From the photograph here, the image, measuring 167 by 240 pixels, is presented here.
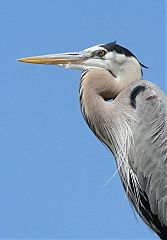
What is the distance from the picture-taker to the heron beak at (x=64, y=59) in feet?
21.7

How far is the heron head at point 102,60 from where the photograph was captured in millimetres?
6574

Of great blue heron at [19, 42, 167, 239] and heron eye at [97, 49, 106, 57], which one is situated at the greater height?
heron eye at [97, 49, 106, 57]

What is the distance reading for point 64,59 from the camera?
6.64 m

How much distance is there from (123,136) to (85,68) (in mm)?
581

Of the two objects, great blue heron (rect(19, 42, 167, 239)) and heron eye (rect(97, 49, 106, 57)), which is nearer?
great blue heron (rect(19, 42, 167, 239))

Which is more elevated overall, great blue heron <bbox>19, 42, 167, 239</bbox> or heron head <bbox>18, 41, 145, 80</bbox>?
heron head <bbox>18, 41, 145, 80</bbox>

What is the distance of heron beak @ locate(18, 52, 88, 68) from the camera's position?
6.63 m

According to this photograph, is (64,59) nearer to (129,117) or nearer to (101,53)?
(101,53)

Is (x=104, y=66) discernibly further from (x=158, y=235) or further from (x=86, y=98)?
(x=158, y=235)

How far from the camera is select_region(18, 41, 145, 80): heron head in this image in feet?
21.6

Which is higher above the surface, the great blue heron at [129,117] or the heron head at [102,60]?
the heron head at [102,60]

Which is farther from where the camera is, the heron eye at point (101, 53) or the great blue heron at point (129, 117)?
the heron eye at point (101, 53)

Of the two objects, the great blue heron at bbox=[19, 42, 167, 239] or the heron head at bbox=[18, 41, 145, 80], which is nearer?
the great blue heron at bbox=[19, 42, 167, 239]

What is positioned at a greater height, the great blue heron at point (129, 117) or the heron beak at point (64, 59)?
the heron beak at point (64, 59)
